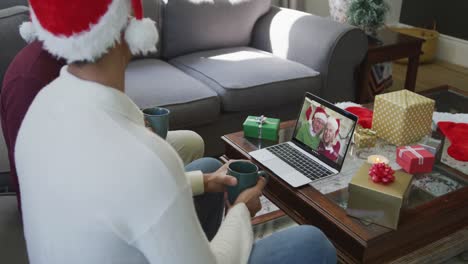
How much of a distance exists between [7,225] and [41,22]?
2.63 feet

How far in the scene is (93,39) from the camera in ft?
2.43

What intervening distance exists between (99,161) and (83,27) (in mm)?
211

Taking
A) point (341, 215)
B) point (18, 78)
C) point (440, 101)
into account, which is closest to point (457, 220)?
point (341, 215)

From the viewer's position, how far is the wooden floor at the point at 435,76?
3.66 metres

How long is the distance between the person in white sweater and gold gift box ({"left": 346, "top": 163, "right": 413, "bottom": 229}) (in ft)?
1.95

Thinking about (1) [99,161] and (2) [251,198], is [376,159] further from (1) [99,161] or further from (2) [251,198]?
(1) [99,161]

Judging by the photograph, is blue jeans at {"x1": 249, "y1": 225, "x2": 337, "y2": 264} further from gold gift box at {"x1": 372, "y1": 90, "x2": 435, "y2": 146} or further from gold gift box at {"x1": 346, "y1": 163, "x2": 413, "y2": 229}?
gold gift box at {"x1": 372, "y1": 90, "x2": 435, "y2": 146}

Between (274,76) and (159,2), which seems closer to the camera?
(274,76)

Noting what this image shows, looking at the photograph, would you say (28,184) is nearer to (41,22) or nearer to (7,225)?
(41,22)

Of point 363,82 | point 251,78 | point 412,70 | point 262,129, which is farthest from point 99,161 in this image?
point 412,70

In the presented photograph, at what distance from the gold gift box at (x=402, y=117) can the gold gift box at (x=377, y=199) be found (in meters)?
0.37

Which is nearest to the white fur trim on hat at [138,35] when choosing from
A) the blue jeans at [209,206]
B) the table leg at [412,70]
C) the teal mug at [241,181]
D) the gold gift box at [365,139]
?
the teal mug at [241,181]

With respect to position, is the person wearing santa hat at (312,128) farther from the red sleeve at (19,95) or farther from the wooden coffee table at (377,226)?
the red sleeve at (19,95)

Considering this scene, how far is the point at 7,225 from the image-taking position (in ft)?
4.45
